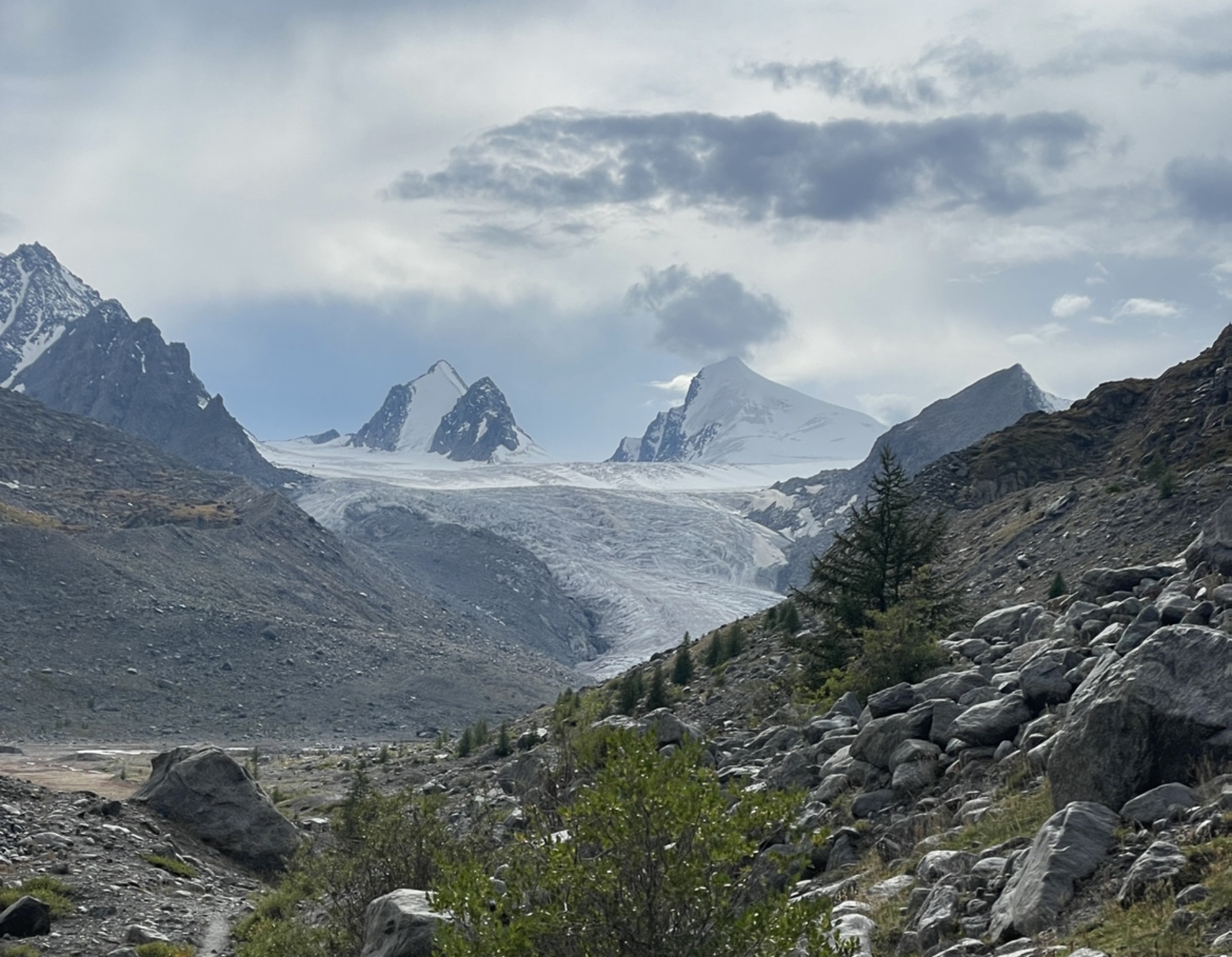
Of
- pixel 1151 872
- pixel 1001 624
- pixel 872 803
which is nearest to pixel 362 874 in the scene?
pixel 872 803

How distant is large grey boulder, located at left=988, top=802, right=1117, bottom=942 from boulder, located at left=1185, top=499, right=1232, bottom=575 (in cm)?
1180

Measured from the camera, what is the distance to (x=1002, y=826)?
43.5 ft

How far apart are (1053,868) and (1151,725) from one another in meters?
2.60

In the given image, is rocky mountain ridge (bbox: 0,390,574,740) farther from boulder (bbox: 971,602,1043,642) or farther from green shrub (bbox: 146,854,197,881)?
boulder (bbox: 971,602,1043,642)

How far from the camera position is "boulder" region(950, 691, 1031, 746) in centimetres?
1653

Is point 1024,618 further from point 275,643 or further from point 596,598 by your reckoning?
point 596,598

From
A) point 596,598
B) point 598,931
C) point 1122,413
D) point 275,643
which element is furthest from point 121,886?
point 596,598

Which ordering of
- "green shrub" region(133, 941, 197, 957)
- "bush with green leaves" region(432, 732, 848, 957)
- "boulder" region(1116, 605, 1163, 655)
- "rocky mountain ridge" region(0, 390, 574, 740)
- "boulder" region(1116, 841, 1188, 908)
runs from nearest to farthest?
"bush with green leaves" region(432, 732, 848, 957), "boulder" region(1116, 841, 1188, 908), "boulder" region(1116, 605, 1163, 655), "green shrub" region(133, 941, 197, 957), "rocky mountain ridge" region(0, 390, 574, 740)

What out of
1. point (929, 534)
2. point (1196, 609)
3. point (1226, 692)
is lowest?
point (1226, 692)

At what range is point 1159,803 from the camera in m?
11.4

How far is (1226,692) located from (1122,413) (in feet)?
212

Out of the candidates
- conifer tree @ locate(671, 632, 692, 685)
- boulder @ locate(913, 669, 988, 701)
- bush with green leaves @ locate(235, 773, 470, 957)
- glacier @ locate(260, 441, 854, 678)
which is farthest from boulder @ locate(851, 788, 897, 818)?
glacier @ locate(260, 441, 854, 678)

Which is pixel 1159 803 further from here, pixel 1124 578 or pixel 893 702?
pixel 1124 578

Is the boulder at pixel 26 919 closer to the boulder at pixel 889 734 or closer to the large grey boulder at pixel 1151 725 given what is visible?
the boulder at pixel 889 734
